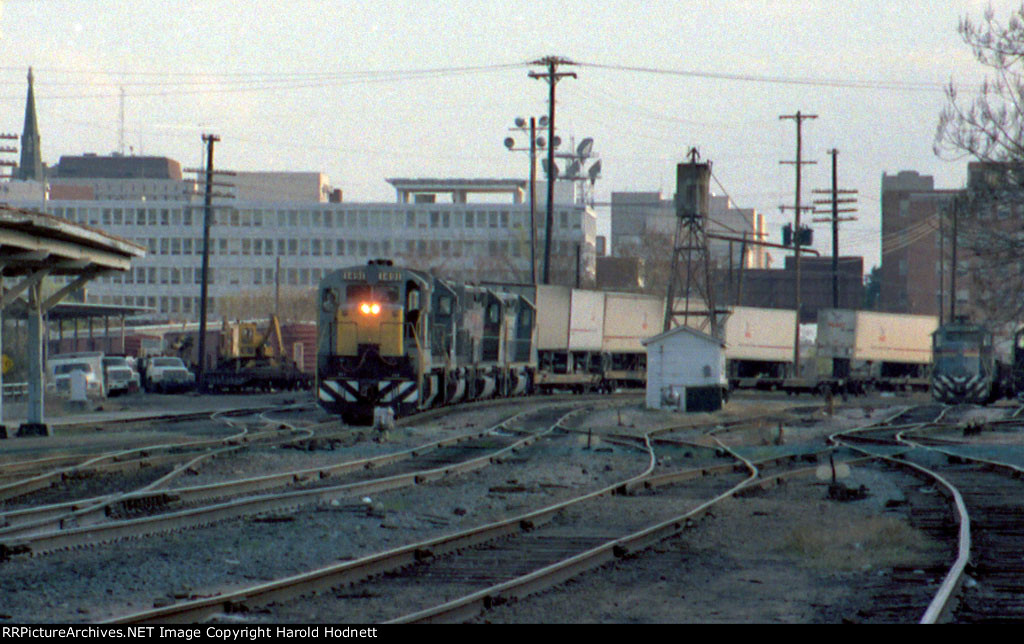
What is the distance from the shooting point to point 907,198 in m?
120

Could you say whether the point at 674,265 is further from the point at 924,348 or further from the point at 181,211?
the point at 181,211

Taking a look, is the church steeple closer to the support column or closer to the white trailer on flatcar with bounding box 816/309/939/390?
the white trailer on flatcar with bounding box 816/309/939/390

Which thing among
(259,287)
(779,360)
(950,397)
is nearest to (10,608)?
(950,397)

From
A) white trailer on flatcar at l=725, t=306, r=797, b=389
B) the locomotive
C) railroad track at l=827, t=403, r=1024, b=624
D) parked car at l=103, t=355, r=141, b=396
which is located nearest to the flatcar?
white trailer on flatcar at l=725, t=306, r=797, b=389

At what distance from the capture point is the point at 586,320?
49.2 meters

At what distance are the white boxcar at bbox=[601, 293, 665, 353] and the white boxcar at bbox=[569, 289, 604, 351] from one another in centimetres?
61

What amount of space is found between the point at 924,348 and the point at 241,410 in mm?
39313

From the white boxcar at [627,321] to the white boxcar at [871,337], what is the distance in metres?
8.04

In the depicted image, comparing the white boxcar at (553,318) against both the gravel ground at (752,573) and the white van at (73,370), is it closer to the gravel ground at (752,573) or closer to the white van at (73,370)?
the white van at (73,370)

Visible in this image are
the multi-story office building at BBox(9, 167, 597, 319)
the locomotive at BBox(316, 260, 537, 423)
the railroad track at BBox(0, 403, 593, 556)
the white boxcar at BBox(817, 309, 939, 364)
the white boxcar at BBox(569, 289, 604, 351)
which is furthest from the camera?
the multi-story office building at BBox(9, 167, 597, 319)

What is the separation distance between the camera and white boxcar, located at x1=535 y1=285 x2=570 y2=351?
46.9 meters

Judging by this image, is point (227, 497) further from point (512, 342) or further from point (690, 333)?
A: point (512, 342)

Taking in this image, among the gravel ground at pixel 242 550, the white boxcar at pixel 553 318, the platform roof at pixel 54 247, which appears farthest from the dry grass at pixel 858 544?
the white boxcar at pixel 553 318

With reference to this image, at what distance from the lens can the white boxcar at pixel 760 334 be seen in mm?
53941
